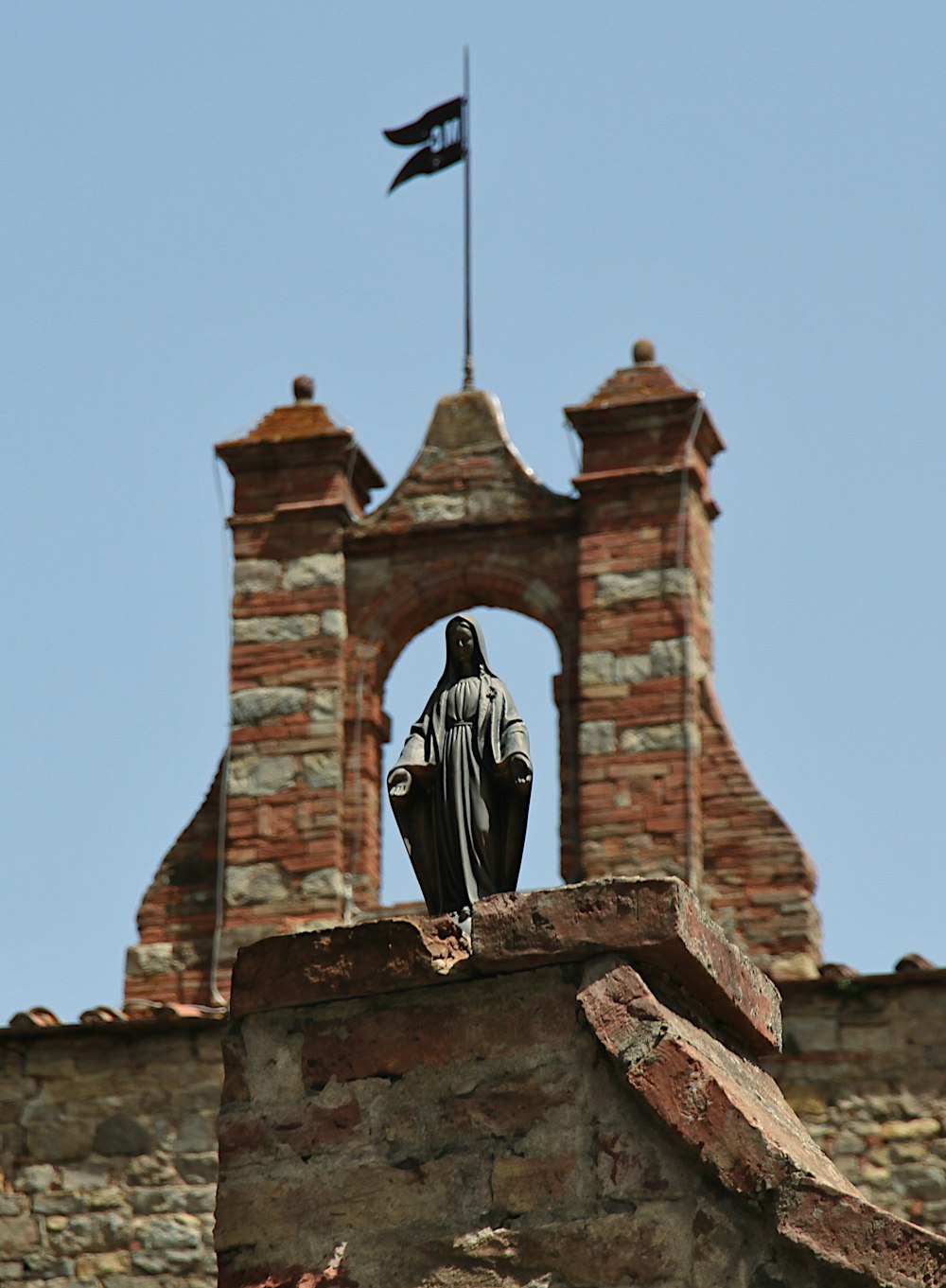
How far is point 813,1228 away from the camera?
5.22m

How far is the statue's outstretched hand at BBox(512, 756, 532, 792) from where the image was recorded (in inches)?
306

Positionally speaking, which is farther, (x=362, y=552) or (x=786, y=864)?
(x=362, y=552)

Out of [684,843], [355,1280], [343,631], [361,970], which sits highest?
[343,631]

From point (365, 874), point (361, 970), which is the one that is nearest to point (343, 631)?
point (365, 874)

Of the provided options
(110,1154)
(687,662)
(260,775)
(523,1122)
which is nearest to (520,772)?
(523,1122)

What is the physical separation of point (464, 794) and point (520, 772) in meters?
0.18

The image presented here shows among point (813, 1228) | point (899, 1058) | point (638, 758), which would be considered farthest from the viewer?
point (638, 758)

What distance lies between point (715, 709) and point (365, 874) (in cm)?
195

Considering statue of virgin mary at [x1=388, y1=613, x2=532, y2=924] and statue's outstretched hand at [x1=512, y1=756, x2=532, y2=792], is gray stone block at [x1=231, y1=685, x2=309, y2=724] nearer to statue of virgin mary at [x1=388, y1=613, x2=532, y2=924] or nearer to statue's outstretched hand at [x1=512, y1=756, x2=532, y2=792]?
statue of virgin mary at [x1=388, y1=613, x2=532, y2=924]

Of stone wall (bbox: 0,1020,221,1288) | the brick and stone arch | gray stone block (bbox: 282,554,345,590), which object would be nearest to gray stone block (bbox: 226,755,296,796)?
the brick and stone arch

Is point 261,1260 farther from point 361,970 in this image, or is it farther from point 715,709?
point 715,709

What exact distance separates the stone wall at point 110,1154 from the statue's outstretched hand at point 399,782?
531cm

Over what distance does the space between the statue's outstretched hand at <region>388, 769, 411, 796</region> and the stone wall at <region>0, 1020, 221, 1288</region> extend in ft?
17.4

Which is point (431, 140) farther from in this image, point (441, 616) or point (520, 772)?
point (520, 772)
